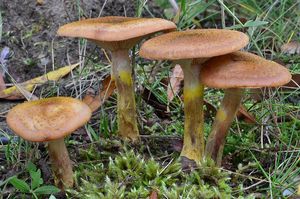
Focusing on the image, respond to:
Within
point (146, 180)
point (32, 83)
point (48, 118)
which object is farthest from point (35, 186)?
point (32, 83)

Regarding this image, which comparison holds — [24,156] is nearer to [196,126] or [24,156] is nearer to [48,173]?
[48,173]

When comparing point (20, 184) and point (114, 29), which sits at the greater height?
point (114, 29)

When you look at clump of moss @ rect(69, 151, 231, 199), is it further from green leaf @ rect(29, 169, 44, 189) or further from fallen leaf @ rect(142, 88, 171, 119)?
fallen leaf @ rect(142, 88, 171, 119)

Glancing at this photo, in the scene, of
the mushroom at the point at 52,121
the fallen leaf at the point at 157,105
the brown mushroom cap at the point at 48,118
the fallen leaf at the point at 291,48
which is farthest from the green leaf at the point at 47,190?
the fallen leaf at the point at 291,48

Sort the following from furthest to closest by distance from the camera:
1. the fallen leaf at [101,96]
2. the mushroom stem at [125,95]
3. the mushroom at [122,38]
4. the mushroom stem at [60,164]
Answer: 1. the fallen leaf at [101,96]
2. the mushroom stem at [125,95]
3. the mushroom stem at [60,164]
4. the mushroom at [122,38]

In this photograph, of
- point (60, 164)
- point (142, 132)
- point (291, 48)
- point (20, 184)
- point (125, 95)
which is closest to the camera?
point (20, 184)

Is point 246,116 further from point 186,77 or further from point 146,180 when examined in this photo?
point 146,180

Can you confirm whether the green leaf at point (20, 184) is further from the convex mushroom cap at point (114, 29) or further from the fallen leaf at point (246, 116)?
the fallen leaf at point (246, 116)
